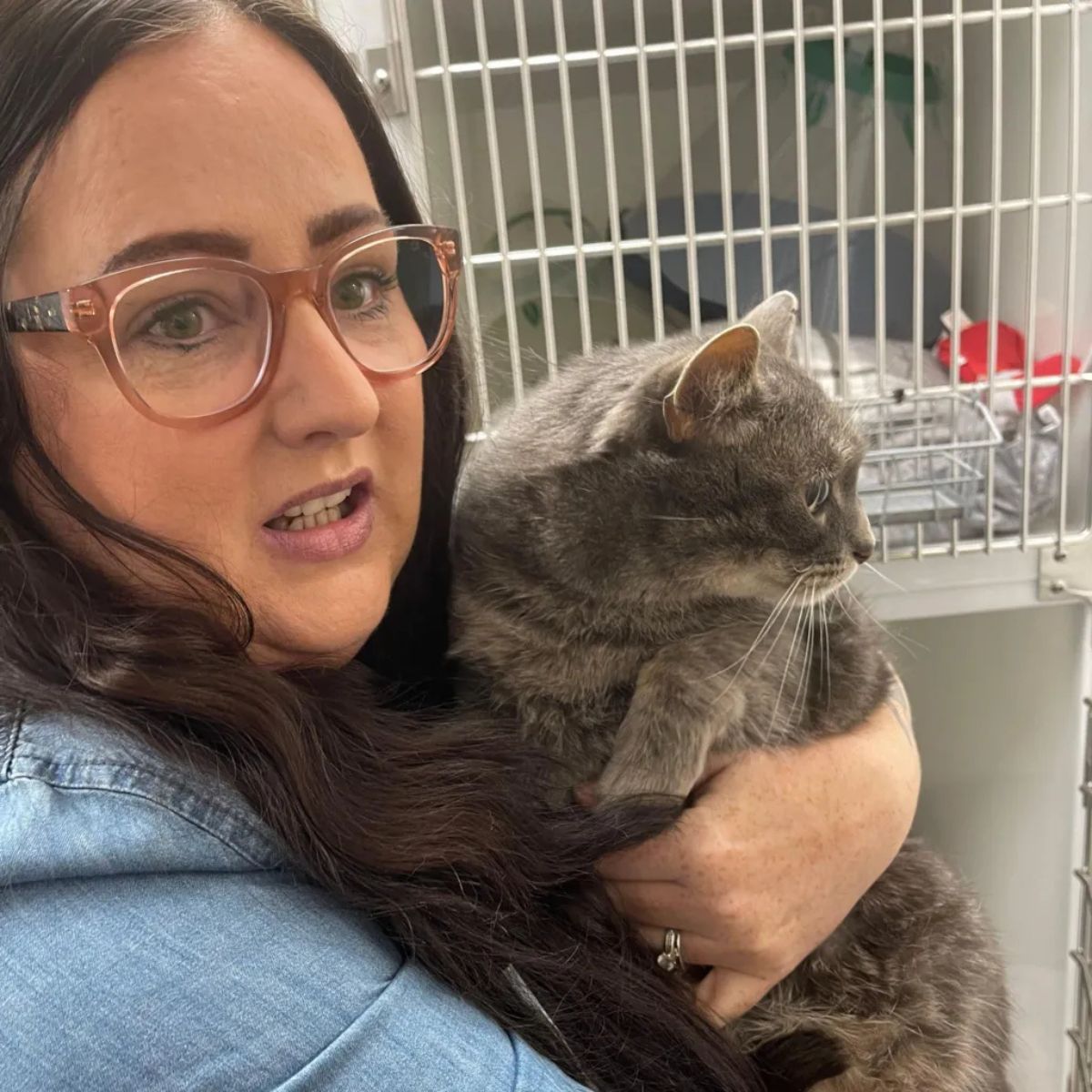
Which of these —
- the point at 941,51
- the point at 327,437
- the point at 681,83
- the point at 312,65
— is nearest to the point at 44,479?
the point at 327,437

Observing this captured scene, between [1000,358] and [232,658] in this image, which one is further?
[1000,358]

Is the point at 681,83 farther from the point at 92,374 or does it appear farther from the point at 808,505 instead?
the point at 92,374

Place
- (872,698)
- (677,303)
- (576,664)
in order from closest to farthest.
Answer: (576,664) → (872,698) → (677,303)

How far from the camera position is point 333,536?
0.72 metres

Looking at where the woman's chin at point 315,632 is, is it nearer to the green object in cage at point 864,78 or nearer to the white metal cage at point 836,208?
the white metal cage at point 836,208

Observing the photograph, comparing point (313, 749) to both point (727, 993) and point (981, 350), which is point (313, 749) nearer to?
point (727, 993)

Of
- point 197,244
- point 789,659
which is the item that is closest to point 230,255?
point 197,244

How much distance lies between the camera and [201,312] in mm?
633

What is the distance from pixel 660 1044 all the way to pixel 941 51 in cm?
111

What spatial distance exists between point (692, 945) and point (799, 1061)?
0.17 m

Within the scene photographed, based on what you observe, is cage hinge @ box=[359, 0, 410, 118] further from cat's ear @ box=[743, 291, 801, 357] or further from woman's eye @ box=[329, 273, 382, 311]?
cat's ear @ box=[743, 291, 801, 357]

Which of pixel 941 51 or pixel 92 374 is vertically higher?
pixel 941 51

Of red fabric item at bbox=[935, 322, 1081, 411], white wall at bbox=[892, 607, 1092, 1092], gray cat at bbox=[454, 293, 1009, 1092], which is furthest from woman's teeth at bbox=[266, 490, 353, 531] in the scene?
white wall at bbox=[892, 607, 1092, 1092]

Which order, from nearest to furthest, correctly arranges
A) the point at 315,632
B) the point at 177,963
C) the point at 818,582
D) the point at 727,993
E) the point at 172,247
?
the point at 177,963
the point at 172,247
the point at 315,632
the point at 727,993
the point at 818,582
